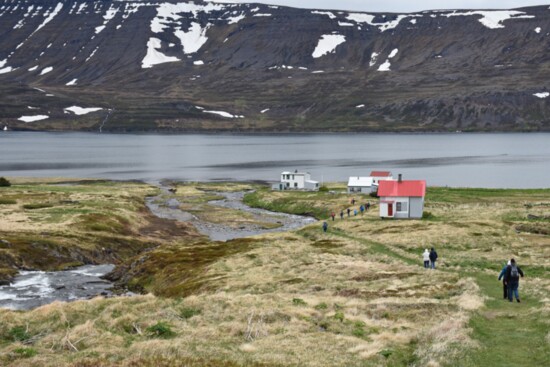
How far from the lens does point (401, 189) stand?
80.6 m

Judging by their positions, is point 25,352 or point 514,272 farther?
point 514,272

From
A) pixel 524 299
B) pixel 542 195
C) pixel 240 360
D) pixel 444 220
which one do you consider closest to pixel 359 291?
pixel 524 299

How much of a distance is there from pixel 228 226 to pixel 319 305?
61698 millimetres

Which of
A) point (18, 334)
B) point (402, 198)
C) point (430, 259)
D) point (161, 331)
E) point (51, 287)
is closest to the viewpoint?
point (161, 331)

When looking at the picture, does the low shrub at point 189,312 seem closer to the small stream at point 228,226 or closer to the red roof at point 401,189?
the red roof at point 401,189

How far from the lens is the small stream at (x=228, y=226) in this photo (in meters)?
90.1

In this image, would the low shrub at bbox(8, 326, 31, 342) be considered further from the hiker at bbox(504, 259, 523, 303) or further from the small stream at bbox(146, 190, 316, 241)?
the small stream at bbox(146, 190, 316, 241)

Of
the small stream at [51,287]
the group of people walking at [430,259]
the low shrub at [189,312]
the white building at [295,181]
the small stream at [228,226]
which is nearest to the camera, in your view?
the low shrub at [189,312]

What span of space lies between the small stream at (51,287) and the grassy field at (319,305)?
10.9 feet

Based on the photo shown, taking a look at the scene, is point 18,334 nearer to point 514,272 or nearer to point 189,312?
point 189,312

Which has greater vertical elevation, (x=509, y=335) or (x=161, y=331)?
(x=509, y=335)

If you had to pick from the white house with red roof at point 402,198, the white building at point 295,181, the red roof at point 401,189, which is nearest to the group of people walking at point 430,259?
the red roof at point 401,189

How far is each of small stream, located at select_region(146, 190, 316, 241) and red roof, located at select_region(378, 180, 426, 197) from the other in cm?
1653

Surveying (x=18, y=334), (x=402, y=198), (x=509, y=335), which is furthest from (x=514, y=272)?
(x=402, y=198)
